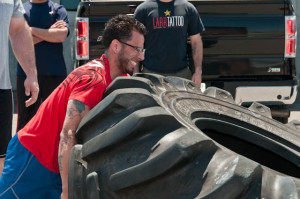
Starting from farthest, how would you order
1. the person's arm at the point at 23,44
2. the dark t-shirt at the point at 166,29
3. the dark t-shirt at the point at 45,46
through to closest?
the dark t-shirt at the point at 45,46, the dark t-shirt at the point at 166,29, the person's arm at the point at 23,44

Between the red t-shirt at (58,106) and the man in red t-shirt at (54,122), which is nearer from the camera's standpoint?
the red t-shirt at (58,106)

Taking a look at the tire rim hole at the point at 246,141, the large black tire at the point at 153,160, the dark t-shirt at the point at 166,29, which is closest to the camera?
the large black tire at the point at 153,160

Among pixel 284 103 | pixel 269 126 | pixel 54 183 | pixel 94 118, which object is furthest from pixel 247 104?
pixel 94 118

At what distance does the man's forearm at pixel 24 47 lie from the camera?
4094 millimetres

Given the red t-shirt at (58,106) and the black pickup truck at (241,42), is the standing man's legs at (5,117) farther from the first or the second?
the black pickup truck at (241,42)

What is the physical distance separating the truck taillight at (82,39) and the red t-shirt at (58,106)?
3056mm

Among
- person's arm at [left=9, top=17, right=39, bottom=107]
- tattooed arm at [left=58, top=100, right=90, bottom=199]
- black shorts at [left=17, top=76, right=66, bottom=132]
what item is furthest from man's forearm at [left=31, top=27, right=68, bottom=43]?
tattooed arm at [left=58, top=100, right=90, bottom=199]

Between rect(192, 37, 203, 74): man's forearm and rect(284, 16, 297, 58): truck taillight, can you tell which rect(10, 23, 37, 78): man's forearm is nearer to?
rect(192, 37, 203, 74): man's forearm

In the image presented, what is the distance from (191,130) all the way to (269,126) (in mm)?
1177

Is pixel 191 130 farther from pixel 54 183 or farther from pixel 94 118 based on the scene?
pixel 54 183

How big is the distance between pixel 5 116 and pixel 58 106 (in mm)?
1611

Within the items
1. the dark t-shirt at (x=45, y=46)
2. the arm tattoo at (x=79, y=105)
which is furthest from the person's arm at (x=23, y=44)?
the arm tattoo at (x=79, y=105)

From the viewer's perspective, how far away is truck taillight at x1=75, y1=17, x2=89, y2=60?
19.1ft

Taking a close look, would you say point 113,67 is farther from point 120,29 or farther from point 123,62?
point 120,29
